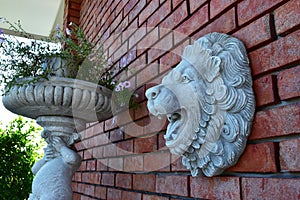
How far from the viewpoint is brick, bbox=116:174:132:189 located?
1477 millimetres

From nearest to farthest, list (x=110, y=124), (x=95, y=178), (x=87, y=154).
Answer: (x=110, y=124)
(x=95, y=178)
(x=87, y=154)

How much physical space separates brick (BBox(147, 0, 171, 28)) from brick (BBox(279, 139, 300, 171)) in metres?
0.83

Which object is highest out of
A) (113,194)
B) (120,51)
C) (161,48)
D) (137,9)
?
(137,9)

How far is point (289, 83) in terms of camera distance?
0.69 metres

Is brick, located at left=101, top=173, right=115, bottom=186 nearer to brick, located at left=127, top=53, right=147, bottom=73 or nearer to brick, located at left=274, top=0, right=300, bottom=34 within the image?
brick, located at left=127, top=53, right=147, bottom=73

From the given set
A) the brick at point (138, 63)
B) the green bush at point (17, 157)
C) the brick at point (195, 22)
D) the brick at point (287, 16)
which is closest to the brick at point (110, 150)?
the brick at point (138, 63)

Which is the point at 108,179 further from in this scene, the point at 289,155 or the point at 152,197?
the point at 289,155

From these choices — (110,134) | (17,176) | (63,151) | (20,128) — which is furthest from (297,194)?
(20,128)

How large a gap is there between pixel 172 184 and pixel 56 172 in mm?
636

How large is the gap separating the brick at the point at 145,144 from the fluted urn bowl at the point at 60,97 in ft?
0.74

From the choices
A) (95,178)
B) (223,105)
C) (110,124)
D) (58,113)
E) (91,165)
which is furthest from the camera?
(91,165)

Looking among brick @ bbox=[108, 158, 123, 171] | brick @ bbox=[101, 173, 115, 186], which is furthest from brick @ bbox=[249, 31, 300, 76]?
brick @ bbox=[101, 173, 115, 186]

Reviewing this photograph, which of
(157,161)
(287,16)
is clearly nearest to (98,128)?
(157,161)

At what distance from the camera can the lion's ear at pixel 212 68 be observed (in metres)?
0.81
